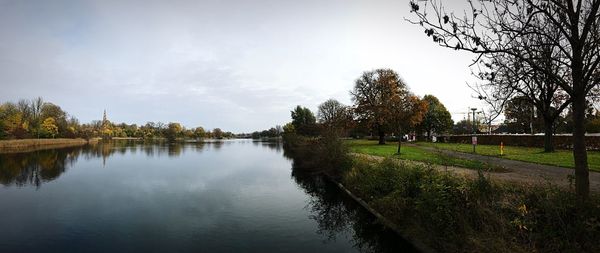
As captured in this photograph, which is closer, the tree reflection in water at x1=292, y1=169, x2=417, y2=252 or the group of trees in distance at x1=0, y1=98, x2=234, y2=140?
the tree reflection in water at x1=292, y1=169, x2=417, y2=252

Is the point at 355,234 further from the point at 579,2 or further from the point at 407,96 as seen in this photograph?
the point at 407,96

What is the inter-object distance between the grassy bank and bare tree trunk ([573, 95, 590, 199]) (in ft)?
0.89

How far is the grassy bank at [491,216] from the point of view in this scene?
631 cm

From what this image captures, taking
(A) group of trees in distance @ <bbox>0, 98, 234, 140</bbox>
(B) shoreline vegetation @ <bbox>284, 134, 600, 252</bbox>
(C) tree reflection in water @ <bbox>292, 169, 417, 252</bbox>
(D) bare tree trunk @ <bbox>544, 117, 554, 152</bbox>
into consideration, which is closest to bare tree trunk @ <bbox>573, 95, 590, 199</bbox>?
(B) shoreline vegetation @ <bbox>284, 134, 600, 252</bbox>

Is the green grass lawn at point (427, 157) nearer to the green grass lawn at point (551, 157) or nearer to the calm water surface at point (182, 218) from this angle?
the green grass lawn at point (551, 157)

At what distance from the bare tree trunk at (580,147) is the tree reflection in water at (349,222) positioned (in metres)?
4.38

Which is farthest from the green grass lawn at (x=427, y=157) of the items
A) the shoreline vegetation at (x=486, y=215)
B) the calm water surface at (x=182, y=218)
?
the calm water surface at (x=182, y=218)

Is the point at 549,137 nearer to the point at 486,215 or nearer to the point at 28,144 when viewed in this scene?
the point at 486,215

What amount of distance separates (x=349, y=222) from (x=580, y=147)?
8.20m

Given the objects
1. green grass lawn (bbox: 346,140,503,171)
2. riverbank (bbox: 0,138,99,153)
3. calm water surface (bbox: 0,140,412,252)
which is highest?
green grass lawn (bbox: 346,140,503,171)

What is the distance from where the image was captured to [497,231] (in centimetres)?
705

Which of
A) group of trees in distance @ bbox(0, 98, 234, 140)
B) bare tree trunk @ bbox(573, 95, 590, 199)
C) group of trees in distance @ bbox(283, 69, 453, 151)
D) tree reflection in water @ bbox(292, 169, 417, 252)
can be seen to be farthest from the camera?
group of trees in distance @ bbox(0, 98, 234, 140)

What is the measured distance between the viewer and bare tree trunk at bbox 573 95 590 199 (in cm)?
629

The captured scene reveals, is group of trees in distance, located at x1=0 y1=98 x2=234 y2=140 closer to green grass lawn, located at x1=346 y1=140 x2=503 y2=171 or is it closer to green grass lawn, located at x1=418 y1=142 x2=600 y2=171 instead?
green grass lawn, located at x1=346 y1=140 x2=503 y2=171
